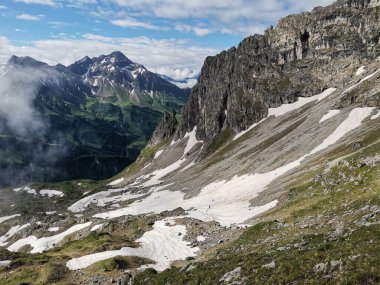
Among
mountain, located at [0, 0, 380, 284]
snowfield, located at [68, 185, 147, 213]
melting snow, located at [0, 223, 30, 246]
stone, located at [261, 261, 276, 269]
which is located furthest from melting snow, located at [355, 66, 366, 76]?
stone, located at [261, 261, 276, 269]

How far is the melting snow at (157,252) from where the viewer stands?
5359cm

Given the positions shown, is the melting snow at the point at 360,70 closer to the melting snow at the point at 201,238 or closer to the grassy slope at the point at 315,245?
the grassy slope at the point at 315,245

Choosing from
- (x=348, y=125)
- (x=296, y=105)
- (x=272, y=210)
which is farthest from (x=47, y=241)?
(x=296, y=105)

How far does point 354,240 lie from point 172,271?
55.1 feet

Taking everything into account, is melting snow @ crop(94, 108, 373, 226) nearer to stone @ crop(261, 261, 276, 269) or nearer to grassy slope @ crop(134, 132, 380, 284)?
grassy slope @ crop(134, 132, 380, 284)

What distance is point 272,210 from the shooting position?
6688 centimetres

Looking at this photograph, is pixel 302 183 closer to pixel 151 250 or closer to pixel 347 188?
pixel 347 188

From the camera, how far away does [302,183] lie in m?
74.6

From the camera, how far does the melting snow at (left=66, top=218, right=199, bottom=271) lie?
176 ft

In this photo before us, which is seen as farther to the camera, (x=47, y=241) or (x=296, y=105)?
(x=296, y=105)

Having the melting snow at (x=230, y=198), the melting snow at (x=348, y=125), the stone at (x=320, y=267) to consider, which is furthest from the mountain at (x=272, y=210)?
the melting snow at (x=230, y=198)

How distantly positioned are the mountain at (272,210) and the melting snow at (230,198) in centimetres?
62

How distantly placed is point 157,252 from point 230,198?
46641 millimetres

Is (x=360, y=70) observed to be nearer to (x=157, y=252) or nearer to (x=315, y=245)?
(x=157, y=252)
